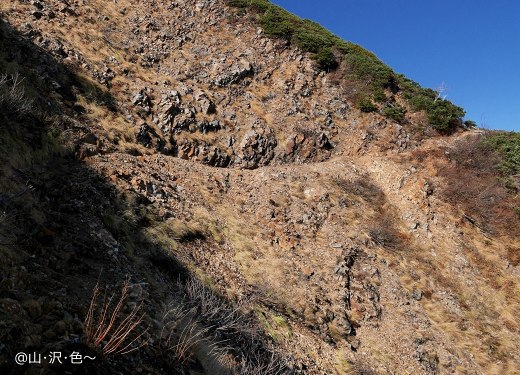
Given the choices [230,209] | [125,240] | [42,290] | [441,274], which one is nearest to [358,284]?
[441,274]

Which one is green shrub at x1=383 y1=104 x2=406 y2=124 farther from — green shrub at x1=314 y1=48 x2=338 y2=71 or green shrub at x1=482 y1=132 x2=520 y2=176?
green shrub at x1=314 y1=48 x2=338 y2=71

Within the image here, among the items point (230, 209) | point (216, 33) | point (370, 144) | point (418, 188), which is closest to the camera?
point (230, 209)

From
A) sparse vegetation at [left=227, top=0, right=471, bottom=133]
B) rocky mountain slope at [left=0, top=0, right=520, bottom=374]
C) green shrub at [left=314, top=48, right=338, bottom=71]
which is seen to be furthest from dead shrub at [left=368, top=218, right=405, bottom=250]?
green shrub at [left=314, top=48, right=338, bottom=71]

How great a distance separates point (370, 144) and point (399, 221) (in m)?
6.88

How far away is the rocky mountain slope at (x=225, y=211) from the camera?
6.80 meters

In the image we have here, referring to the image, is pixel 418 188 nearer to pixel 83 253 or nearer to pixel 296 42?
pixel 296 42

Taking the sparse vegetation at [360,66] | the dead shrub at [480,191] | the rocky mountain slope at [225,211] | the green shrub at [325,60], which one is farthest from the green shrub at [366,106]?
the dead shrub at [480,191]

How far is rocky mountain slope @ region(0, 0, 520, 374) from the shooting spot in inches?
268

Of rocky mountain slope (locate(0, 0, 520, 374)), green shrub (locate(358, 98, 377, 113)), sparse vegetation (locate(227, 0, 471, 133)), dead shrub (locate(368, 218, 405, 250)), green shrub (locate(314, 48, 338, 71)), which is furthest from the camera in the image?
green shrub (locate(314, 48, 338, 71))

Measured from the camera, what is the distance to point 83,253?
25.0ft

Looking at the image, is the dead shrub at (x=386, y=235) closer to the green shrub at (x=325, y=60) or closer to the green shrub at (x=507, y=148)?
the green shrub at (x=507, y=148)

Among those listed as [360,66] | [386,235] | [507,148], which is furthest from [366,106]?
[386,235]

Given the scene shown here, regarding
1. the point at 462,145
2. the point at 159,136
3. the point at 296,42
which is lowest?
the point at 159,136

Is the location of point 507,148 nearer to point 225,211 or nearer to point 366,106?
point 366,106
